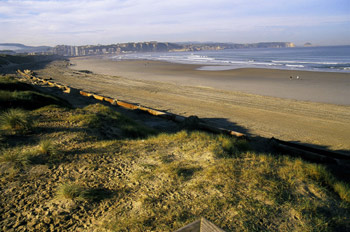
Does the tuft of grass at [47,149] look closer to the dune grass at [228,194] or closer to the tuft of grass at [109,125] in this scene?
the dune grass at [228,194]

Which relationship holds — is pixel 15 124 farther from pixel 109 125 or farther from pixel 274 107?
pixel 274 107

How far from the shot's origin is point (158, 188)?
14.0 feet

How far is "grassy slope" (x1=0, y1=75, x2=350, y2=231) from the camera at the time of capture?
3.46m

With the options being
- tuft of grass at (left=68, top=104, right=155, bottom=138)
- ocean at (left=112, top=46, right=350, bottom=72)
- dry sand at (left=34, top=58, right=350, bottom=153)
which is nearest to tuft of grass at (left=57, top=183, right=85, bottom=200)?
tuft of grass at (left=68, top=104, right=155, bottom=138)

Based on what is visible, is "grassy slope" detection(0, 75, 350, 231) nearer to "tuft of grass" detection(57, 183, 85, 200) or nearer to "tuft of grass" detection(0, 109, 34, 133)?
"tuft of grass" detection(57, 183, 85, 200)

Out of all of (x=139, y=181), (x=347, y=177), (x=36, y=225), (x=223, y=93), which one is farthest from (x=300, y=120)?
(x=36, y=225)

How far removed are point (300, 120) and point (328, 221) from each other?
847 centimetres

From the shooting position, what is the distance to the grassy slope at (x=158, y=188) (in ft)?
11.3

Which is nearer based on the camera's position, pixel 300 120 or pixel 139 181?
pixel 139 181

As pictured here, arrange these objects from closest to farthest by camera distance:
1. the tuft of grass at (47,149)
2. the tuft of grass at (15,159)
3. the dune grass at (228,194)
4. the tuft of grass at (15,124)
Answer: the dune grass at (228,194) → the tuft of grass at (15,159) → the tuft of grass at (47,149) → the tuft of grass at (15,124)

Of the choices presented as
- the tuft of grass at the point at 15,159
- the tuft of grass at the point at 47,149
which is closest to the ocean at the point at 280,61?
the tuft of grass at the point at 47,149

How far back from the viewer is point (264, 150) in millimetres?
7395

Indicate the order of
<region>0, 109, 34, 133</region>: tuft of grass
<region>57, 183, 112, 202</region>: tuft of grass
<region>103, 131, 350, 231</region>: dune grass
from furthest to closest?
<region>0, 109, 34, 133</region>: tuft of grass < <region>57, 183, 112, 202</region>: tuft of grass < <region>103, 131, 350, 231</region>: dune grass

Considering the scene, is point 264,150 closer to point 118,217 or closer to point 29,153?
point 118,217
